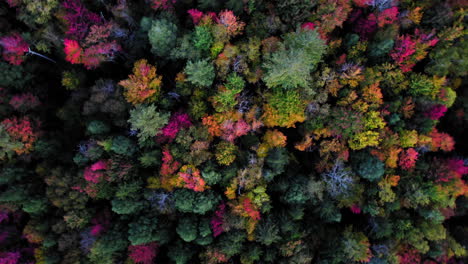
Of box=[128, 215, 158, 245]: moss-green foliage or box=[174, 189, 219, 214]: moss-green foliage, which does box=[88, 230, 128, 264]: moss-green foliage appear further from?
box=[174, 189, 219, 214]: moss-green foliage

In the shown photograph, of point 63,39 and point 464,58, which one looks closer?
point 63,39

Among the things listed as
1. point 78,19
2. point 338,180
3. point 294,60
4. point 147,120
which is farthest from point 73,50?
point 338,180

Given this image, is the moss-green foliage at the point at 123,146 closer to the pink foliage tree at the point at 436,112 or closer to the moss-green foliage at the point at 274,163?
the moss-green foliage at the point at 274,163

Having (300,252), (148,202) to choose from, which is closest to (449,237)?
(300,252)

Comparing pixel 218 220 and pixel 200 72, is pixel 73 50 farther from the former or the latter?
pixel 218 220

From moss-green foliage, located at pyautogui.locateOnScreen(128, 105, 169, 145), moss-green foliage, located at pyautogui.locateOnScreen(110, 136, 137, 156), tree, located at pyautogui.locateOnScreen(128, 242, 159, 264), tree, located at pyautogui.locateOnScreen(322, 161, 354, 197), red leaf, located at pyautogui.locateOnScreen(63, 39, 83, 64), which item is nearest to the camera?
moss-green foliage, located at pyautogui.locateOnScreen(128, 105, 169, 145)

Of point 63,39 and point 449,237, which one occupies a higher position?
point 63,39

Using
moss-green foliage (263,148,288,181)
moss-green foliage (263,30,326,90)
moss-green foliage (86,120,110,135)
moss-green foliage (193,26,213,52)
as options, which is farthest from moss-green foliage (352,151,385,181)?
moss-green foliage (86,120,110,135)

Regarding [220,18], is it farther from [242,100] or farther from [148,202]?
[148,202]
